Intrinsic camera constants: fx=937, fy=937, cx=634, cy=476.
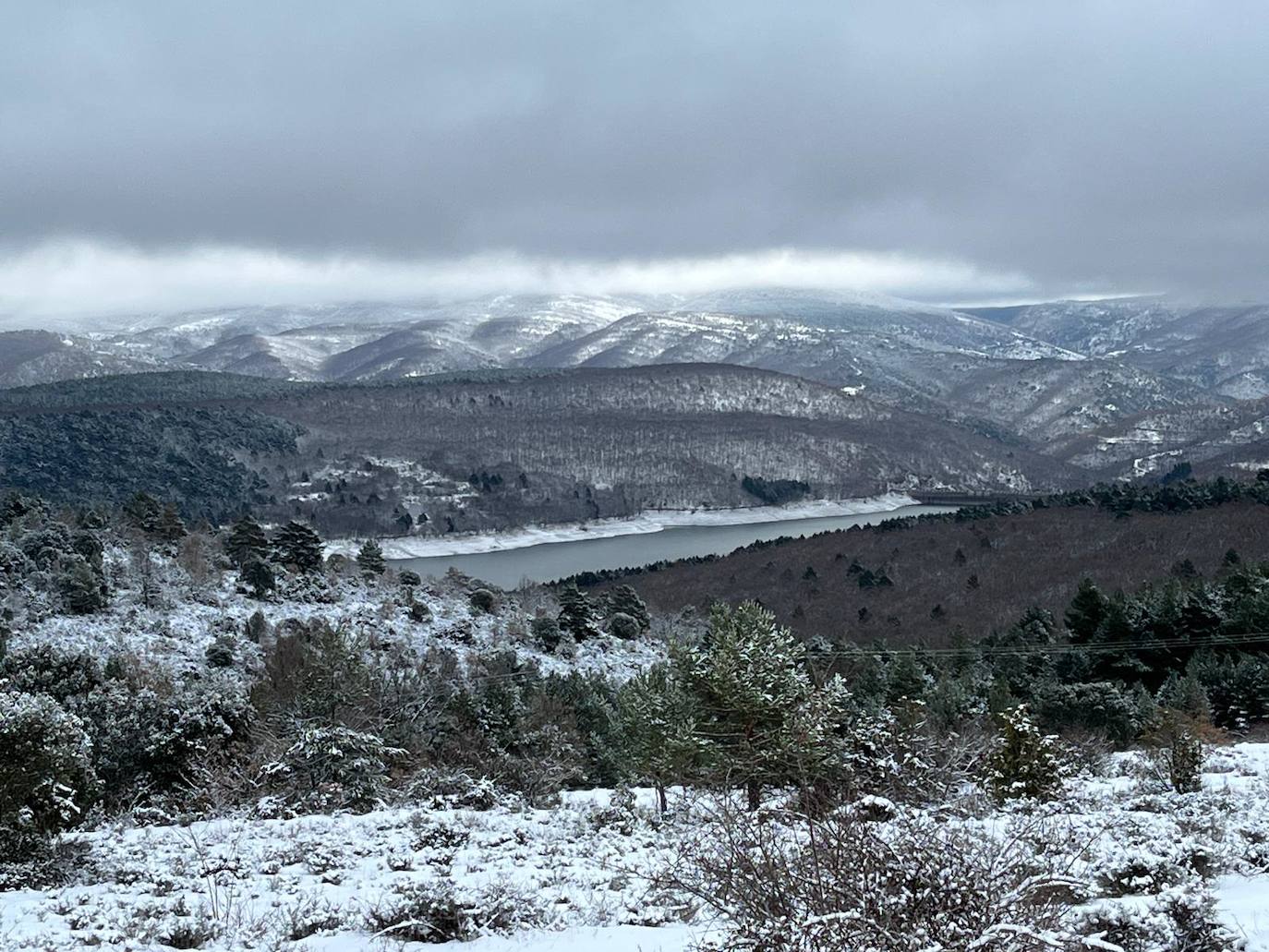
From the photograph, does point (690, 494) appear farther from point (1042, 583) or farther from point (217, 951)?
point (217, 951)

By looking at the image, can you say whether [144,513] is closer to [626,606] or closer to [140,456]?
[626,606]

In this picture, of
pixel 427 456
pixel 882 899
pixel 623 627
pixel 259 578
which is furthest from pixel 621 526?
pixel 882 899

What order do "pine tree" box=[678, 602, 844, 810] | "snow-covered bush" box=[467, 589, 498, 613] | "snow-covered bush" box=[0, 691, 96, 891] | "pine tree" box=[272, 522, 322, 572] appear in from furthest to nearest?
"pine tree" box=[272, 522, 322, 572] < "snow-covered bush" box=[467, 589, 498, 613] < "pine tree" box=[678, 602, 844, 810] < "snow-covered bush" box=[0, 691, 96, 891]

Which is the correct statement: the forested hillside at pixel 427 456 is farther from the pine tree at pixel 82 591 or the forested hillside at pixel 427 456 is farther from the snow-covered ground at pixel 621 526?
the pine tree at pixel 82 591

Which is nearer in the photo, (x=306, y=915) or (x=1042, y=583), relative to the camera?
(x=306, y=915)

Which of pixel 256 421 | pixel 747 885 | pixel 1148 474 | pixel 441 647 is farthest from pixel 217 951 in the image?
pixel 1148 474

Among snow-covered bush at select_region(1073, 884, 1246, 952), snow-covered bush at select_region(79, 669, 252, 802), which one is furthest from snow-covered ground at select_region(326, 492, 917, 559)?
snow-covered bush at select_region(1073, 884, 1246, 952)

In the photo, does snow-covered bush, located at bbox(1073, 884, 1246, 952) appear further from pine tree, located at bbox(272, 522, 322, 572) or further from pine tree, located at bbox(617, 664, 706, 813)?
pine tree, located at bbox(272, 522, 322, 572)
